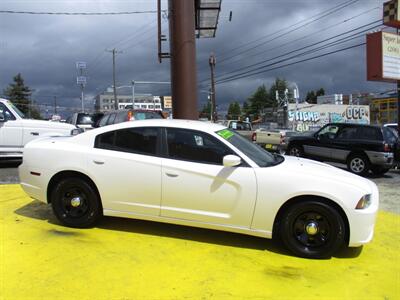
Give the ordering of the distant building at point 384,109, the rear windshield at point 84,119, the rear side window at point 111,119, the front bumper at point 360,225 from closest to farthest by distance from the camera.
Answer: the front bumper at point 360,225
the rear side window at point 111,119
the rear windshield at point 84,119
the distant building at point 384,109

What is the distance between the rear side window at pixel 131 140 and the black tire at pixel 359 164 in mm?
8852

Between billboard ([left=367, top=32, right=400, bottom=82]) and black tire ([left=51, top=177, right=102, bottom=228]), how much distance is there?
602 inches

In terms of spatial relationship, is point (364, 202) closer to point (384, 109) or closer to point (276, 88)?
point (384, 109)

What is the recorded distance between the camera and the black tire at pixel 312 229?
195 inches

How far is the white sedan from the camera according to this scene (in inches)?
197

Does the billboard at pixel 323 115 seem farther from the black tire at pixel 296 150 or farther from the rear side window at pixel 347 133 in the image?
the rear side window at pixel 347 133

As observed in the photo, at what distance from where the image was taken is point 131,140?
5.73m

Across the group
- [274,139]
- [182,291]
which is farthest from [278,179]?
[274,139]

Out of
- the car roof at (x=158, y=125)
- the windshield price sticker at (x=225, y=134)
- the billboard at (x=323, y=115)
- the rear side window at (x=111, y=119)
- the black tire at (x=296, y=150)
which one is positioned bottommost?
the black tire at (x=296, y=150)

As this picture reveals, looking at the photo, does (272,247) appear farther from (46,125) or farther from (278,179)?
(46,125)

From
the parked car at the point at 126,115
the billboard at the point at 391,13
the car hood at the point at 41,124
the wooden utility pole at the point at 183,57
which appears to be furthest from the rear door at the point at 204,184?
the billboard at the point at 391,13

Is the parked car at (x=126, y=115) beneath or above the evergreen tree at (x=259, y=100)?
beneath

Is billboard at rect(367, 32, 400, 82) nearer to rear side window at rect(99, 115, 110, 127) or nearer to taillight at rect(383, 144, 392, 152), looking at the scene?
taillight at rect(383, 144, 392, 152)

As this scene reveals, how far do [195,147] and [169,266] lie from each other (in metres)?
1.55
